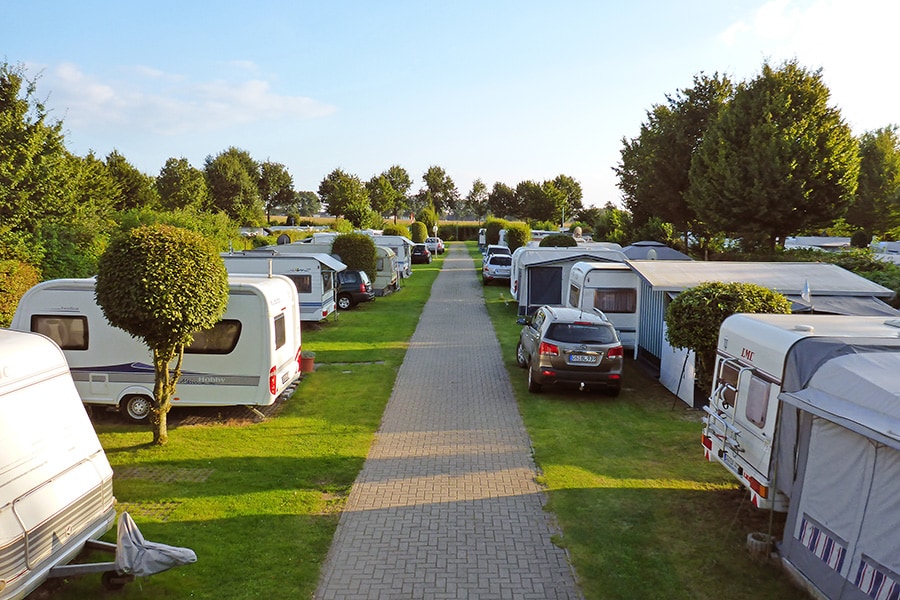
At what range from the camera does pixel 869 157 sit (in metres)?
50.4

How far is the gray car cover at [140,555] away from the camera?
5535 millimetres

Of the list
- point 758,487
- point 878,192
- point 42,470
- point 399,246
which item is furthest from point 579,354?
point 878,192

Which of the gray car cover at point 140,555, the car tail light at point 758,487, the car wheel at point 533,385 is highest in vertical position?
the car tail light at point 758,487

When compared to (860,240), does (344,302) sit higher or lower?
lower

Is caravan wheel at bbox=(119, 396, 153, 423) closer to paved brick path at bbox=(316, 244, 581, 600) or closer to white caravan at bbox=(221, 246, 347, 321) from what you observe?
paved brick path at bbox=(316, 244, 581, 600)

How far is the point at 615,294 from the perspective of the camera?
16703 millimetres

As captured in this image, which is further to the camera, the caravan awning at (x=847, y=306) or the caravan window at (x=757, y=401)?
the caravan awning at (x=847, y=306)

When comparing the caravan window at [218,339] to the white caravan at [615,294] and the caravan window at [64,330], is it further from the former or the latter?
the white caravan at [615,294]

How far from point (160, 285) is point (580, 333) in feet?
24.6

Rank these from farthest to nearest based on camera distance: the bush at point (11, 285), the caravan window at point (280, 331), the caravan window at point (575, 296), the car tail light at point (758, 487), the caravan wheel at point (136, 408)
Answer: the caravan window at point (575, 296), the bush at point (11, 285), the caravan window at point (280, 331), the caravan wheel at point (136, 408), the car tail light at point (758, 487)

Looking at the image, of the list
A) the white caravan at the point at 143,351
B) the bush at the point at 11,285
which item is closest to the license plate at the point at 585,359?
the white caravan at the point at 143,351

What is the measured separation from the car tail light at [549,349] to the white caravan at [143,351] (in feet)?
16.5

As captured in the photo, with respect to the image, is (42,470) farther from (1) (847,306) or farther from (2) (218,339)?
(1) (847,306)

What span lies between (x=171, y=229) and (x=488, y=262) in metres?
25.8
